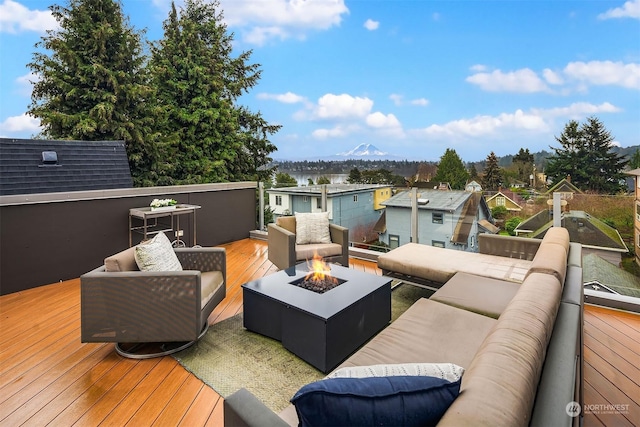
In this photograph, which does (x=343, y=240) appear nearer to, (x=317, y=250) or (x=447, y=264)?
(x=317, y=250)

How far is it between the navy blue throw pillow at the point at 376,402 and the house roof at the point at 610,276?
3.15 metres

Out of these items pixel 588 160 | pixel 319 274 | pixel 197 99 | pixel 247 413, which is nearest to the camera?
pixel 247 413

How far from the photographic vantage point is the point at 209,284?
271 cm

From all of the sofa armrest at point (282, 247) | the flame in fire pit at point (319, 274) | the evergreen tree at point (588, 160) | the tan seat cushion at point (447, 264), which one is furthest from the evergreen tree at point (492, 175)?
the sofa armrest at point (282, 247)

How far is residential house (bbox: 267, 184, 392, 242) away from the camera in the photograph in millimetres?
4773

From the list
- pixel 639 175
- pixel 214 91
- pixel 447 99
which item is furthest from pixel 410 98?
pixel 639 175

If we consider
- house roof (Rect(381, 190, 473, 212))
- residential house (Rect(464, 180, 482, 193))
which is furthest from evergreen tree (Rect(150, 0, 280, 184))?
residential house (Rect(464, 180, 482, 193))

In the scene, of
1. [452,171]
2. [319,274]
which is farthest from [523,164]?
[319,274]

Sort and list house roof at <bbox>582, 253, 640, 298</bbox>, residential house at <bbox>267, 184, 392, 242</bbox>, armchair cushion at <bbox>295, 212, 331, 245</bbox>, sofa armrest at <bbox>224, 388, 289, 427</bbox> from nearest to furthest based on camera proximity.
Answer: sofa armrest at <bbox>224, 388, 289, 427</bbox> → house roof at <bbox>582, 253, 640, 298</bbox> → armchair cushion at <bbox>295, 212, 331, 245</bbox> → residential house at <bbox>267, 184, 392, 242</bbox>

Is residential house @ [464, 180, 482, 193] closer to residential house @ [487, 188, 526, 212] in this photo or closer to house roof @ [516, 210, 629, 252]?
residential house @ [487, 188, 526, 212]

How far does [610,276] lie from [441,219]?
1.73 meters

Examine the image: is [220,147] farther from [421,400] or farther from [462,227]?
[421,400]

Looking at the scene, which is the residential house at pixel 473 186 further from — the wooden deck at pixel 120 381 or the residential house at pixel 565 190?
the wooden deck at pixel 120 381

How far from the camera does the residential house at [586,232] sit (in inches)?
129
